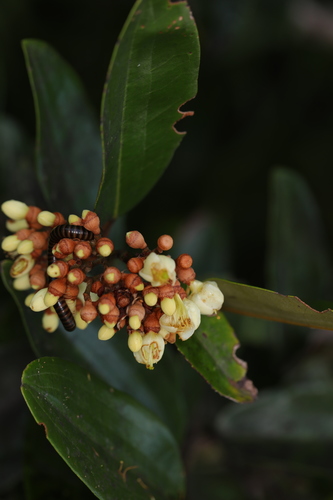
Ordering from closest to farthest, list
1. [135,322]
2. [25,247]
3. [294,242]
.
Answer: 1. [135,322]
2. [25,247]
3. [294,242]

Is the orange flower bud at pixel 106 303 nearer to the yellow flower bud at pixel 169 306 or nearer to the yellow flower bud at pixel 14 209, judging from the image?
the yellow flower bud at pixel 169 306

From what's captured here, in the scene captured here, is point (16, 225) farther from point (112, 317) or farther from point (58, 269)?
point (112, 317)

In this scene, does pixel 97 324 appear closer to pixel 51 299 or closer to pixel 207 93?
pixel 51 299

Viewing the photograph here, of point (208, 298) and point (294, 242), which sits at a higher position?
point (208, 298)

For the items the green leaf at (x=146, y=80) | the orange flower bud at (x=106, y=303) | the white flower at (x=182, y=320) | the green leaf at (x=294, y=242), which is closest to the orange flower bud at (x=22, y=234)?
the green leaf at (x=146, y=80)

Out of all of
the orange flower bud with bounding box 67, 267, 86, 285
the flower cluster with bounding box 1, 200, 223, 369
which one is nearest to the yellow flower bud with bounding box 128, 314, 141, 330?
the flower cluster with bounding box 1, 200, 223, 369

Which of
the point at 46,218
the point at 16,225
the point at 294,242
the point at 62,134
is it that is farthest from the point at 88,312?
the point at 294,242

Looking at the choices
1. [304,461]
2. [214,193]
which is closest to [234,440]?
[304,461]
